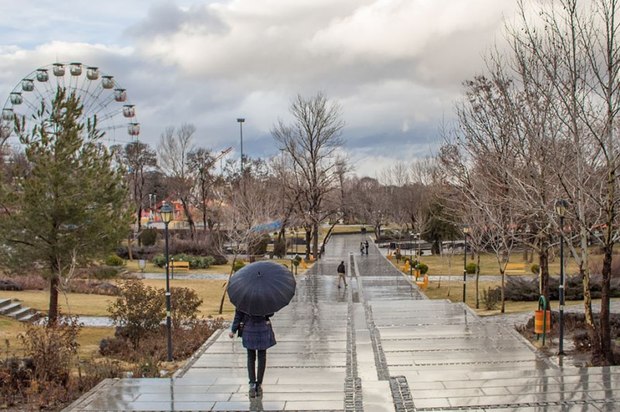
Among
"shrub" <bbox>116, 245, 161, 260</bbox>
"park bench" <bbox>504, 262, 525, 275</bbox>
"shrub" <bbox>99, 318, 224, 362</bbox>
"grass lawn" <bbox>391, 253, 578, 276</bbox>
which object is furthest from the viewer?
"shrub" <bbox>116, 245, 161, 260</bbox>

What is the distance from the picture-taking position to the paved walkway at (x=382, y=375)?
8492 millimetres

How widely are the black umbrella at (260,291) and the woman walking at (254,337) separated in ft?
0.78

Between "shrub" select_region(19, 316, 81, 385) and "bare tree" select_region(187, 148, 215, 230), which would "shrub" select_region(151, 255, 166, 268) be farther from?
"shrub" select_region(19, 316, 81, 385)

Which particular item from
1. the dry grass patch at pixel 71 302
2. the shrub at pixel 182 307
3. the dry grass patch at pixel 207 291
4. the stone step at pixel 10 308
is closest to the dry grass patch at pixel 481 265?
the dry grass patch at pixel 207 291

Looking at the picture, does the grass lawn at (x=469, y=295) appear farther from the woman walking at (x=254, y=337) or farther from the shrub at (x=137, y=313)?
the woman walking at (x=254, y=337)

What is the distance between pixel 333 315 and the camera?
20.4 meters

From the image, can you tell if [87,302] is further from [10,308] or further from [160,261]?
[160,261]

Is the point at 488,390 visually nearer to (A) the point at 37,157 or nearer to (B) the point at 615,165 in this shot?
(B) the point at 615,165

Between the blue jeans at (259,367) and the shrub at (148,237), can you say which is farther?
the shrub at (148,237)

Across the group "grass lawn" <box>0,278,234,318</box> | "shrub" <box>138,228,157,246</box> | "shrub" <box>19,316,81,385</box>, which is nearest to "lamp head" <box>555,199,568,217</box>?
"shrub" <box>19,316,81,385</box>

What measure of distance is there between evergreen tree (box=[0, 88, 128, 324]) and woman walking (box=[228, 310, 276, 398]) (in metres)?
12.3

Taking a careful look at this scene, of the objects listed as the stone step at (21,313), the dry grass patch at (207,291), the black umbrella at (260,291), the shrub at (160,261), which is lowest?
the dry grass patch at (207,291)

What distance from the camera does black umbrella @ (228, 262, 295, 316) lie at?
345 inches

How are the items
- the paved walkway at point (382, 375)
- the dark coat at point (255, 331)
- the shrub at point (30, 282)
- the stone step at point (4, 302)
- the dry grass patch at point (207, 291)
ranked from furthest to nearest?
the shrub at point (30, 282) → the dry grass patch at point (207, 291) → the stone step at point (4, 302) → the dark coat at point (255, 331) → the paved walkway at point (382, 375)
